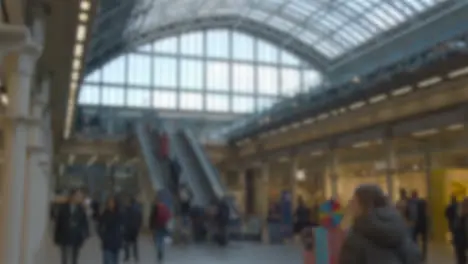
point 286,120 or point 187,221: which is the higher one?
point 286,120

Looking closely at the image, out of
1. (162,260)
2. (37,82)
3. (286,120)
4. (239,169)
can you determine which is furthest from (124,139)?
(162,260)

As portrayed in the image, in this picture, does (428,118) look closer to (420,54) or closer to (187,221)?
(420,54)

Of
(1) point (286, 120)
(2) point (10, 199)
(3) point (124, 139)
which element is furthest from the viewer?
(3) point (124, 139)

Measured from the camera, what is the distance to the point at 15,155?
10.6 m

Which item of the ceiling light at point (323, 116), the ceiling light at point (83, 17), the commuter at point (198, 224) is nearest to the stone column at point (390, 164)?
the ceiling light at point (323, 116)

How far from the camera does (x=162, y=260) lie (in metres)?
15.8

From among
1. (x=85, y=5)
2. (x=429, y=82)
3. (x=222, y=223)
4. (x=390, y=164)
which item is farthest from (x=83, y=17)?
(x=390, y=164)

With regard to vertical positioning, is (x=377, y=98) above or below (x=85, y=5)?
below

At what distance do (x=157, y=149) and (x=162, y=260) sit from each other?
19030 millimetres

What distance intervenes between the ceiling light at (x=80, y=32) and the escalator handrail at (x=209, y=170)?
11786 millimetres

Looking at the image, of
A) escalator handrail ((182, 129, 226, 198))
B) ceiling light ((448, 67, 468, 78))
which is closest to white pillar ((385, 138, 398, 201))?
ceiling light ((448, 67, 468, 78))

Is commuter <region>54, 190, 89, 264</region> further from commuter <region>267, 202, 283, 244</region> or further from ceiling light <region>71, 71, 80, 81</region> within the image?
commuter <region>267, 202, 283, 244</region>

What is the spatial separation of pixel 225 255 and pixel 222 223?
15.5 feet

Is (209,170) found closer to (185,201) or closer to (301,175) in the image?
(185,201)
